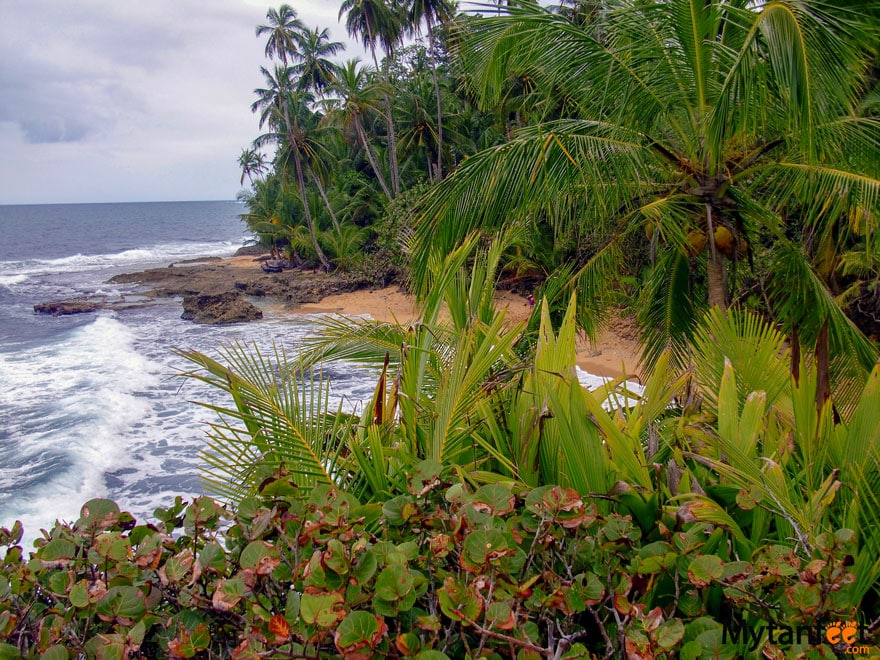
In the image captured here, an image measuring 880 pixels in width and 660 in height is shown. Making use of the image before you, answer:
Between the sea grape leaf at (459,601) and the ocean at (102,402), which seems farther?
the ocean at (102,402)

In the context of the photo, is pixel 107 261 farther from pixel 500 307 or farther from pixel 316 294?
pixel 500 307

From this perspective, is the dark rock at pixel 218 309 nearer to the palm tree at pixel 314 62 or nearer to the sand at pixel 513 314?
the sand at pixel 513 314

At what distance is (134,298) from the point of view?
89.6ft

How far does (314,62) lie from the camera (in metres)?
30.0

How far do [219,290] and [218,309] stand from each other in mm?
5914

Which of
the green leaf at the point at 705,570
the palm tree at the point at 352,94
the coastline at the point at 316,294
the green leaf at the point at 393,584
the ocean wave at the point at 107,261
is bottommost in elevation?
the coastline at the point at 316,294

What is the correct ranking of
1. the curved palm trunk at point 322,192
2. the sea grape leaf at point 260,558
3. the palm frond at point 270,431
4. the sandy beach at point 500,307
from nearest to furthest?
the sea grape leaf at point 260,558 → the palm frond at point 270,431 → the sandy beach at point 500,307 → the curved palm trunk at point 322,192

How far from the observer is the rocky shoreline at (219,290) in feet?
74.6

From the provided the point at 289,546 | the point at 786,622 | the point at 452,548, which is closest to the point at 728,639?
the point at 786,622

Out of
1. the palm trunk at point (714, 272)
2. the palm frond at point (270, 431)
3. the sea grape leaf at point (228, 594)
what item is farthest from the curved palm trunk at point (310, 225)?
the sea grape leaf at point (228, 594)

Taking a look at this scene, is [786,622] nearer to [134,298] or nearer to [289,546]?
[289,546]

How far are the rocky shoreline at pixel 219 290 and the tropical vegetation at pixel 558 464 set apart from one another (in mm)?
19243

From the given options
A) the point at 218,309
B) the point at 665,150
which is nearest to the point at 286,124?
the point at 218,309

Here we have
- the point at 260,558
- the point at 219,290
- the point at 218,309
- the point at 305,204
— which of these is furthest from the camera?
the point at 305,204
